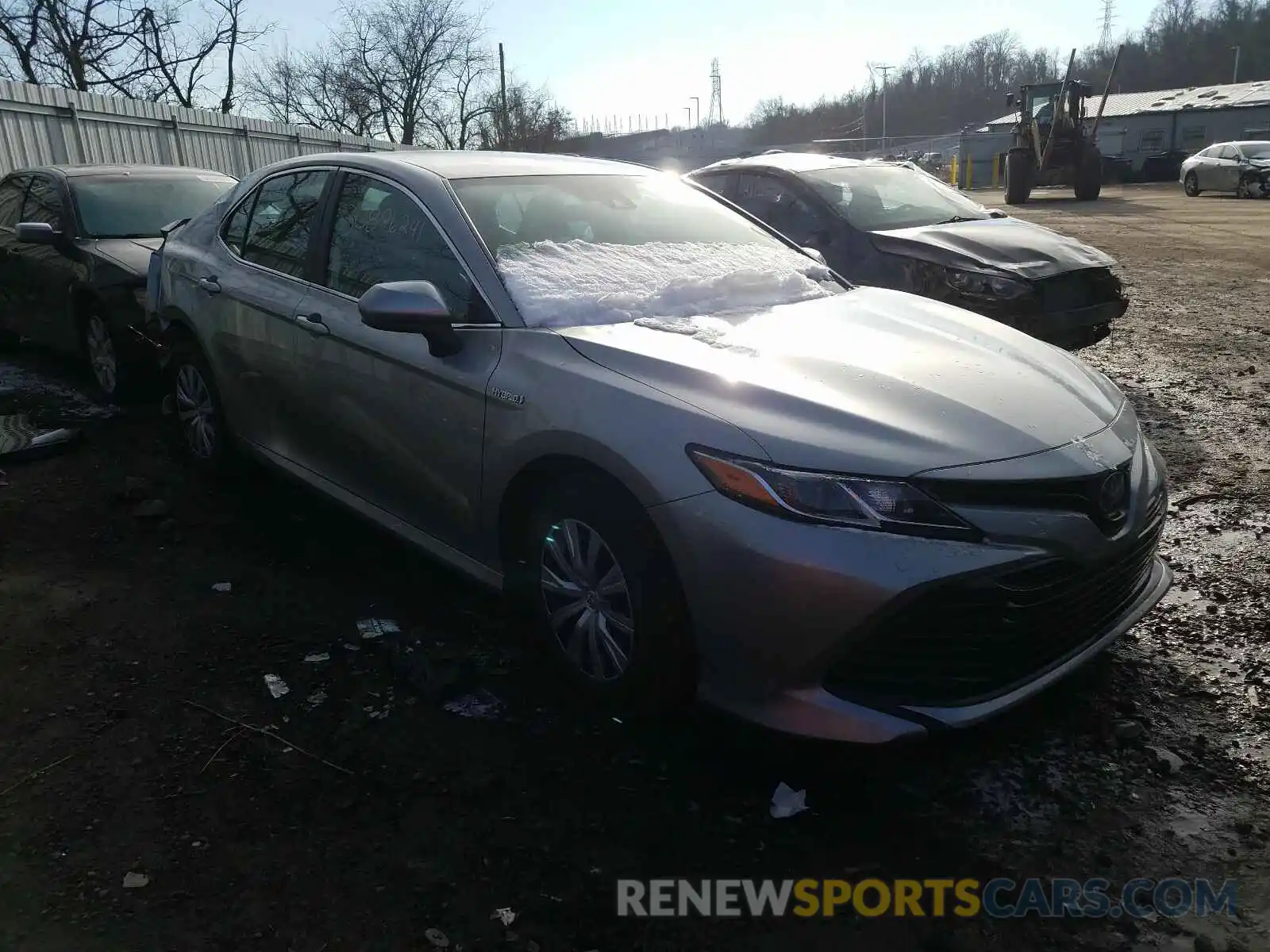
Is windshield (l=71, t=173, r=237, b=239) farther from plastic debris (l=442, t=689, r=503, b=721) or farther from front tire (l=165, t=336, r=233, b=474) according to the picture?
plastic debris (l=442, t=689, r=503, b=721)

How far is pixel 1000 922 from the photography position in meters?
2.14

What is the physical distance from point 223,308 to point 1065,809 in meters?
3.89

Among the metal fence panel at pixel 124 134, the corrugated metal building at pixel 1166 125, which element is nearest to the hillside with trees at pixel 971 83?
the corrugated metal building at pixel 1166 125

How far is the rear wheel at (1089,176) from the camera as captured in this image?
27422 mm

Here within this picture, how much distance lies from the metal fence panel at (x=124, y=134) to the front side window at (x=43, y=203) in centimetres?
224

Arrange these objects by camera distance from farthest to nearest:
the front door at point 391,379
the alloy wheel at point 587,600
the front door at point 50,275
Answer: the front door at point 50,275, the front door at point 391,379, the alloy wheel at point 587,600

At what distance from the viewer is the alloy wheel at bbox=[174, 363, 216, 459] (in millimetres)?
4727

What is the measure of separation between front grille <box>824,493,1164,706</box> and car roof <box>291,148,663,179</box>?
2.29 meters

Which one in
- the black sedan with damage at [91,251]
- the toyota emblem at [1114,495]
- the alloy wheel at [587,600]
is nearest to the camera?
the toyota emblem at [1114,495]

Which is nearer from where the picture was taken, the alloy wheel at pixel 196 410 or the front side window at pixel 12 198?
the alloy wheel at pixel 196 410

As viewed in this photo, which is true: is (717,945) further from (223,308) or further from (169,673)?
(223,308)

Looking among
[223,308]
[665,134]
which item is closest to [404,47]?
[223,308]

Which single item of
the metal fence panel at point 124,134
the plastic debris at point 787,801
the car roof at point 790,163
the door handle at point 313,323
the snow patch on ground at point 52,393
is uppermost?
the metal fence panel at point 124,134

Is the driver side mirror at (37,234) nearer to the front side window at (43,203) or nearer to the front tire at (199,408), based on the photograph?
the front side window at (43,203)
